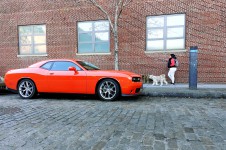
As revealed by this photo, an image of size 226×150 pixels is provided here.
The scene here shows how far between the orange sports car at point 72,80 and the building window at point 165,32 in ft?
18.7

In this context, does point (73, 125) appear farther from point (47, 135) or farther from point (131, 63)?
point (131, 63)

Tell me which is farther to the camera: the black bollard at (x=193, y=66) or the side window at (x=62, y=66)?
the black bollard at (x=193, y=66)

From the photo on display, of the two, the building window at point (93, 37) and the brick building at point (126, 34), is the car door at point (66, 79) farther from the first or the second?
the building window at point (93, 37)

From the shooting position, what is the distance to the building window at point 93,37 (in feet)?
43.9

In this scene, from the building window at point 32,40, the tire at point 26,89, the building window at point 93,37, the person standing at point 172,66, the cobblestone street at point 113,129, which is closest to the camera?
the cobblestone street at point 113,129

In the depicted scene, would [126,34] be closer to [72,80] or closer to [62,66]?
[62,66]

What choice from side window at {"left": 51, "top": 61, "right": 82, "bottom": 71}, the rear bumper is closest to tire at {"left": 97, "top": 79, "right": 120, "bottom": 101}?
the rear bumper

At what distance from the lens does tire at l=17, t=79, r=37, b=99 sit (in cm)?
783

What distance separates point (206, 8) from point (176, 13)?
157 cm

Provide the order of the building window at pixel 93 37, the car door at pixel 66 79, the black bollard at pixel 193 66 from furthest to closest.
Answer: the building window at pixel 93 37 → the black bollard at pixel 193 66 → the car door at pixel 66 79

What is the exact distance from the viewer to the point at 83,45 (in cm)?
1384

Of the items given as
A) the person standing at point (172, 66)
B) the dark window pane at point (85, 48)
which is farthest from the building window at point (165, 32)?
the dark window pane at point (85, 48)

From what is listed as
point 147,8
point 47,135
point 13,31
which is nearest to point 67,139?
point 47,135

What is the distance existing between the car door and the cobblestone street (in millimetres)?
1903
